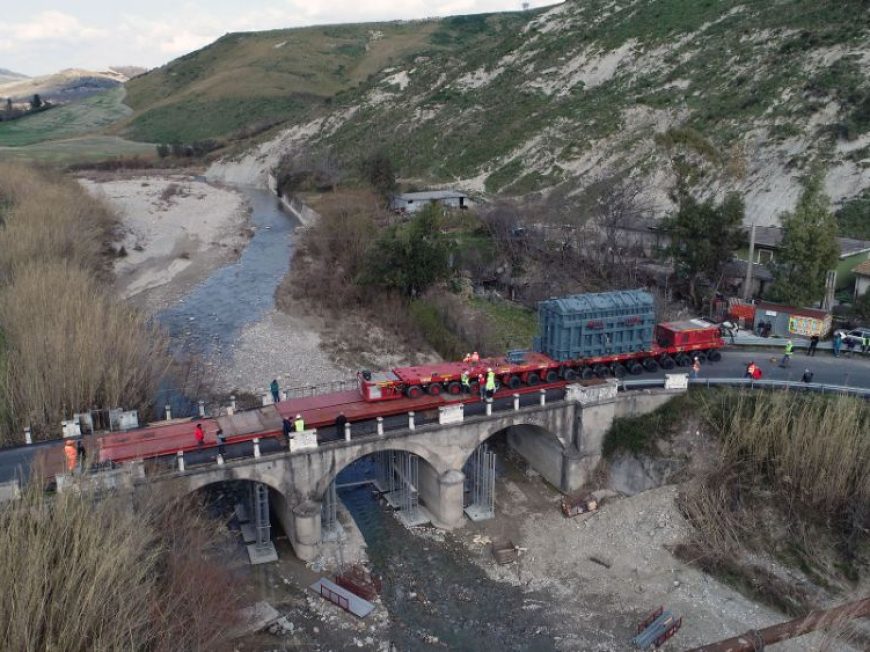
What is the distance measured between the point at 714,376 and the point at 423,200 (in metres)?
52.4

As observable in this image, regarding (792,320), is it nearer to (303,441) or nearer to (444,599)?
(444,599)

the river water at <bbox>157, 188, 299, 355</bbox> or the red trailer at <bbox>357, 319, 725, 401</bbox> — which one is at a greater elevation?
the red trailer at <bbox>357, 319, 725, 401</bbox>

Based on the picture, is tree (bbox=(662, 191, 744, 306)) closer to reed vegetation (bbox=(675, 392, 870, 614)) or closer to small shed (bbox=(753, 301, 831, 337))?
small shed (bbox=(753, 301, 831, 337))

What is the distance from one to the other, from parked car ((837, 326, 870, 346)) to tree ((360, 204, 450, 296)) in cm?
2986

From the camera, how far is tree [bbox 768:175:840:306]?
1732 inches

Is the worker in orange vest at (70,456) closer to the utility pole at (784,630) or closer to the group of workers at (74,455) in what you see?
the group of workers at (74,455)

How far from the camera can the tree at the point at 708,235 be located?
169 ft

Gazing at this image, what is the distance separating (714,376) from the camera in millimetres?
38125

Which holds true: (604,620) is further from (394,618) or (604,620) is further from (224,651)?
(224,651)

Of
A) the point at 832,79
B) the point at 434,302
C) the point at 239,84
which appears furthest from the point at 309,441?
the point at 239,84

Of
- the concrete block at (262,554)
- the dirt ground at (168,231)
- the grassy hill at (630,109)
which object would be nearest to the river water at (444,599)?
the concrete block at (262,554)

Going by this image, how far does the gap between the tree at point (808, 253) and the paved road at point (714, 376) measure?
195 inches

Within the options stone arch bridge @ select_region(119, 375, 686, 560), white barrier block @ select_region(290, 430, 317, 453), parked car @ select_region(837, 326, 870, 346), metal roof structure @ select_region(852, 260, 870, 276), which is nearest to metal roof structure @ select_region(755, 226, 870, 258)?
metal roof structure @ select_region(852, 260, 870, 276)

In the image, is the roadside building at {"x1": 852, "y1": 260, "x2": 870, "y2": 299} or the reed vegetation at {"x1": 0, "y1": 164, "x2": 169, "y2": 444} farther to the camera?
the roadside building at {"x1": 852, "y1": 260, "x2": 870, "y2": 299}
